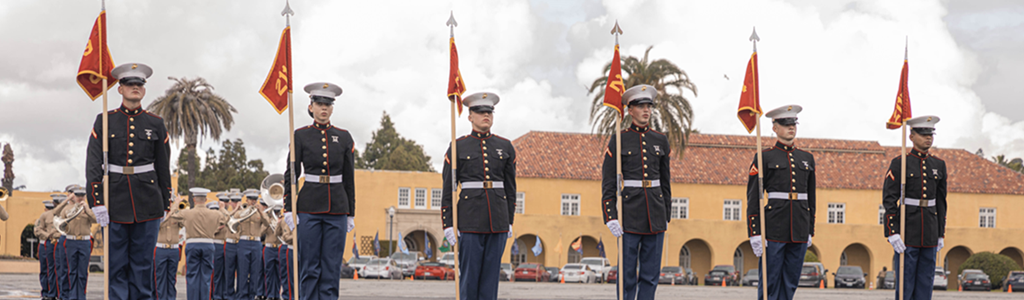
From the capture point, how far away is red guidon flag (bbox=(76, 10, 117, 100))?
26.6 feet

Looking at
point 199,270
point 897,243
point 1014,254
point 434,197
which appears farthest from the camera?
point 1014,254

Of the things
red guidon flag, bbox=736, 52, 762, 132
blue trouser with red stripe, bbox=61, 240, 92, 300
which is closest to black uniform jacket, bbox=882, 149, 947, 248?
red guidon flag, bbox=736, 52, 762, 132

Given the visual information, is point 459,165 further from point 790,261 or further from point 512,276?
point 512,276

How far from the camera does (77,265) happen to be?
13.4 metres

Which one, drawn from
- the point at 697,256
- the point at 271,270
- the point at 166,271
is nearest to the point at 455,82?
the point at 166,271

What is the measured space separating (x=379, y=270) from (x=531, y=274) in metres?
6.80

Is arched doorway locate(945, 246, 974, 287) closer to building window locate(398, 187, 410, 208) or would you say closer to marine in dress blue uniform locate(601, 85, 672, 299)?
building window locate(398, 187, 410, 208)

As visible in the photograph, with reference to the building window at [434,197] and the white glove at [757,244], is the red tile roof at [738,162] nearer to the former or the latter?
the building window at [434,197]

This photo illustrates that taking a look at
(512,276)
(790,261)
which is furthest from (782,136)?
(512,276)

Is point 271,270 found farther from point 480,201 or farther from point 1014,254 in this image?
point 1014,254

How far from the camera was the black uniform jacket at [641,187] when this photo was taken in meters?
8.51

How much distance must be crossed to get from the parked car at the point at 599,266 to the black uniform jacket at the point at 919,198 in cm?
3332

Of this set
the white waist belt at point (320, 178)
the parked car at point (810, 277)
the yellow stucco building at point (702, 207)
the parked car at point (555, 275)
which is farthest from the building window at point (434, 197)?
the white waist belt at point (320, 178)

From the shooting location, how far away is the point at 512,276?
42125 mm
